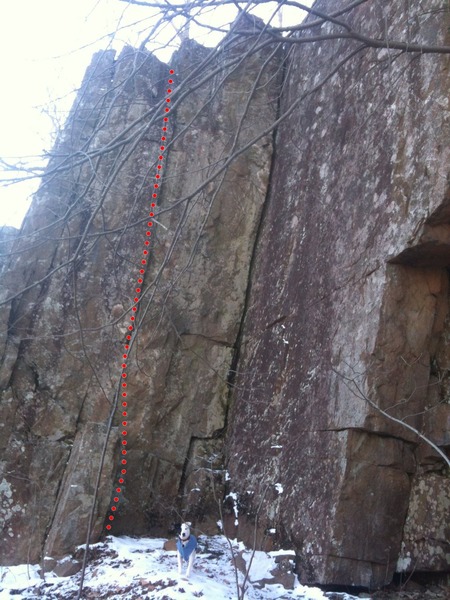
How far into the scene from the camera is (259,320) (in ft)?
19.0

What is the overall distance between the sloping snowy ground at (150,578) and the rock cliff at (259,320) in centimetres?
16

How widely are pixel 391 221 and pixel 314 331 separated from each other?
100 cm

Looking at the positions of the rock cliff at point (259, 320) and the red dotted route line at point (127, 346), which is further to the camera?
the red dotted route line at point (127, 346)

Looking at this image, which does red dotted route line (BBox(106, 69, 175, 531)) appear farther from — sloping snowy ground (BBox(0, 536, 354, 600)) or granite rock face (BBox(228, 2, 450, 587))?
granite rock face (BBox(228, 2, 450, 587))

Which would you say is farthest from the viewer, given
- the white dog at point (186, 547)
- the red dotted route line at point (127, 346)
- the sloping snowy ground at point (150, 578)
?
the red dotted route line at point (127, 346)

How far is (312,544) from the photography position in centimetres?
414

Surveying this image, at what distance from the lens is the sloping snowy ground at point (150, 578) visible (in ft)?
13.2

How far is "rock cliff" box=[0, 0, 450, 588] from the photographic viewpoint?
4.08 metres

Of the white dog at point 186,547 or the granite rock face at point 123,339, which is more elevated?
the granite rock face at point 123,339

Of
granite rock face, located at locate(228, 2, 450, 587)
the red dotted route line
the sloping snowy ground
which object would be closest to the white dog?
the sloping snowy ground

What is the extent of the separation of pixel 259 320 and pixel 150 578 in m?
2.31

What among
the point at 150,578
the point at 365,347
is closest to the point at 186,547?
the point at 150,578

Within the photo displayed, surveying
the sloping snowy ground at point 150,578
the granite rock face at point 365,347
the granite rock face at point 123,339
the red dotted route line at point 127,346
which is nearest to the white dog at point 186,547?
the sloping snowy ground at point 150,578

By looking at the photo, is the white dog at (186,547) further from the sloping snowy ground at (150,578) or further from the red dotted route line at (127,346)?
the red dotted route line at (127,346)
